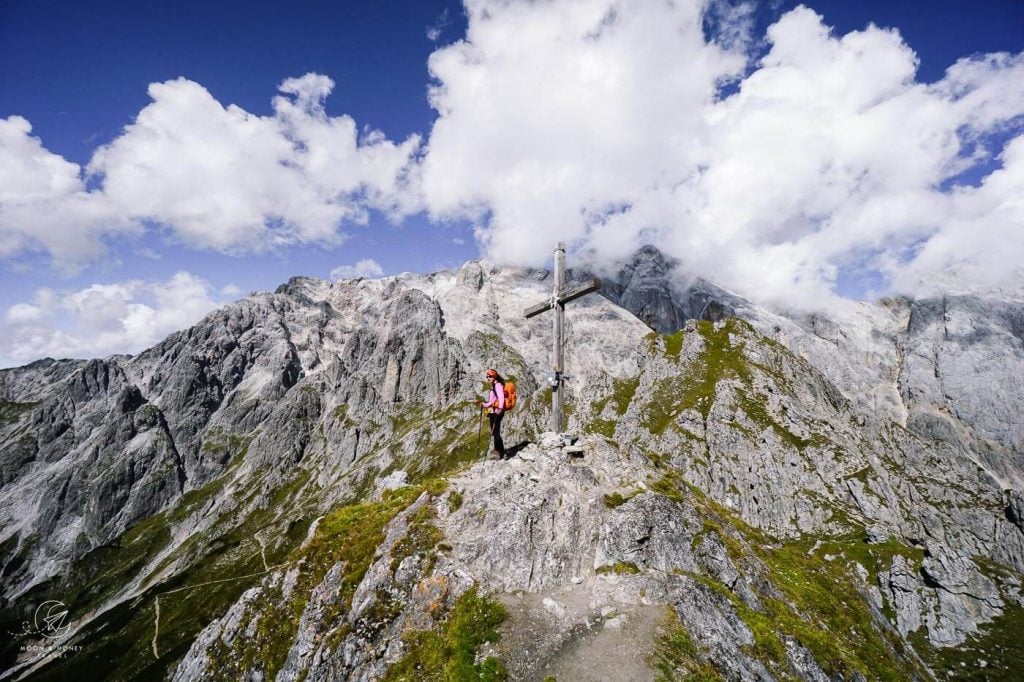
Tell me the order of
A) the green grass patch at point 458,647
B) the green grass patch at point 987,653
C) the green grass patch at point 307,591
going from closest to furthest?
the green grass patch at point 458,647 < the green grass patch at point 307,591 < the green grass patch at point 987,653

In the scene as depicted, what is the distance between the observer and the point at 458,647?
13.0m

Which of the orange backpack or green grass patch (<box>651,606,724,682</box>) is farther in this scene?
the orange backpack

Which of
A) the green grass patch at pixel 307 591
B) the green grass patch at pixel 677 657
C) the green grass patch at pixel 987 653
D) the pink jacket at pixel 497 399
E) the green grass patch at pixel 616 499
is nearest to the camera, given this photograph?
the green grass patch at pixel 677 657

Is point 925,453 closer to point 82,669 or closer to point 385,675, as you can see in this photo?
point 385,675

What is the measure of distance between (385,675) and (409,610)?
1847 mm

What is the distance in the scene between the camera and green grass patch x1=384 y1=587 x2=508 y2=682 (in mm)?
12314

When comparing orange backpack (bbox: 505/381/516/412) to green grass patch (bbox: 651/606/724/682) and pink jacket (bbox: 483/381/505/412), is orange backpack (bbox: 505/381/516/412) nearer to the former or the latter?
pink jacket (bbox: 483/381/505/412)

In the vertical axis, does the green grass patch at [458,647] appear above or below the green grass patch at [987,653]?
above

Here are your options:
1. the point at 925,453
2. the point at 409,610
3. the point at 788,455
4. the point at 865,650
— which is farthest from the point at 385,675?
the point at 925,453

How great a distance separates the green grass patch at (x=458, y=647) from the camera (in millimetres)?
12314

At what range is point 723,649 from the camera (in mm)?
→ 13156
